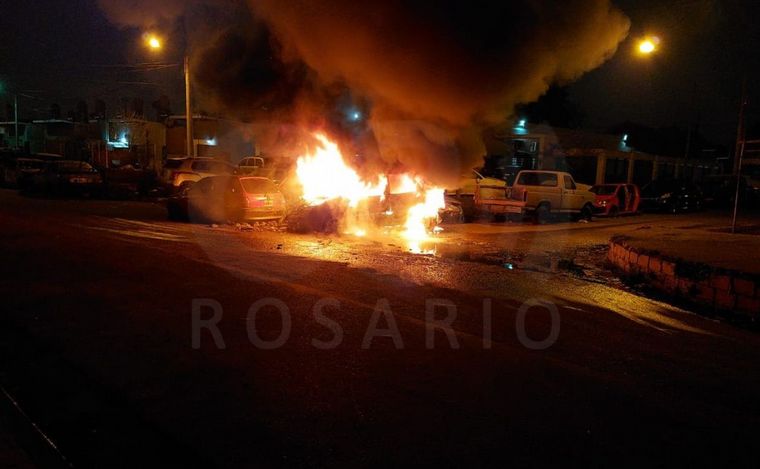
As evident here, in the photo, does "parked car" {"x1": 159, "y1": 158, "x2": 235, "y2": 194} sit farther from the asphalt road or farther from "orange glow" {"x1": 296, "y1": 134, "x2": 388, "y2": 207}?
the asphalt road

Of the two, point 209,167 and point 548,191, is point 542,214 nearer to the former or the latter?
point 548,191

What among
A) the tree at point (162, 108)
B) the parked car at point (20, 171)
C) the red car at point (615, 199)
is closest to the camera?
the red car at point (615, 199)

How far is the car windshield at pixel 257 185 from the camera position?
1341 cm

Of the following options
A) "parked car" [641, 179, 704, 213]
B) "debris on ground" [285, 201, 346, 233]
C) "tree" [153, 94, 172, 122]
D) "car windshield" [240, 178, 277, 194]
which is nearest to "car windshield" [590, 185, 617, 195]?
"parked car" [641, 179, 704, 213]

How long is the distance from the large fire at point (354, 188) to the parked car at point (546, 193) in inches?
133

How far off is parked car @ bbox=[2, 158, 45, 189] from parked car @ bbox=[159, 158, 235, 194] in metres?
4.75

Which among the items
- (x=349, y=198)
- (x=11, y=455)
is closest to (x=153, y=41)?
(x=349, y=198)

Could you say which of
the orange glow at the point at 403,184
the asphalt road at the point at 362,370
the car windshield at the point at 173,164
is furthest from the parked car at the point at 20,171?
the asphalt road at the point at 362,370

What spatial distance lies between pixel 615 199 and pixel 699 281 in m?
13.2

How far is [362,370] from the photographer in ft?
13.7

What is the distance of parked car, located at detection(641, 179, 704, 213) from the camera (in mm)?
21987

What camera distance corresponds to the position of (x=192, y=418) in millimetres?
3430

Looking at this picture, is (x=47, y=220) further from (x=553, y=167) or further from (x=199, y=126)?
(x=553, y=167)

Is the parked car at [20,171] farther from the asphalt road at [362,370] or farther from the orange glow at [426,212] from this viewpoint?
the asphalt road at [362,370]
